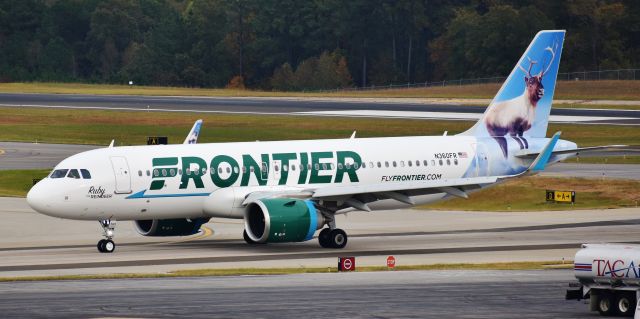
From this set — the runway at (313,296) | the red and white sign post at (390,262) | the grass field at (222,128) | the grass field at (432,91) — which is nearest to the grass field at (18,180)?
the grass field at (222,128)

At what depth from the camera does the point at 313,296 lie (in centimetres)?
3572

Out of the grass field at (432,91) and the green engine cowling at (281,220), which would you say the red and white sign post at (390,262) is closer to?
the green engine cowling at (281,220)

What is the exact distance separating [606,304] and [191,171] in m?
21.2

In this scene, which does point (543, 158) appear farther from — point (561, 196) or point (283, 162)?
point (561, 196)

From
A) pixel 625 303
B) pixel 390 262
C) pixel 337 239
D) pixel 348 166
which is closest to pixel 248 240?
pixel 337 239

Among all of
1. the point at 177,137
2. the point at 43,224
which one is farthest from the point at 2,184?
the point at 177,137

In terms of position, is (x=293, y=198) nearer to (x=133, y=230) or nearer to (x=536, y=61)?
(x=133, y=230)

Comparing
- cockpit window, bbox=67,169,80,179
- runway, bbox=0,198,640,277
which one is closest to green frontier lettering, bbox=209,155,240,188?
runway, bbox=0,198,640,277

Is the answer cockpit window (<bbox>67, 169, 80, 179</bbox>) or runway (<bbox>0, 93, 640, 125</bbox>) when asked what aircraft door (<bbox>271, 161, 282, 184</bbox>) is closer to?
cockpit window (<bbox>67, 169, 80, 179</bbox>)

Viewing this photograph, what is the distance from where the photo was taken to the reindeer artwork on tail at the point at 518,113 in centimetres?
5719

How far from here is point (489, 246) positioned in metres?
50.4

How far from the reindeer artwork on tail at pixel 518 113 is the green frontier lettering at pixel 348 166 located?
7.89m

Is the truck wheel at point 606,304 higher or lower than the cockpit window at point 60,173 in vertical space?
lower

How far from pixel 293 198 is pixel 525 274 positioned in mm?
11619
